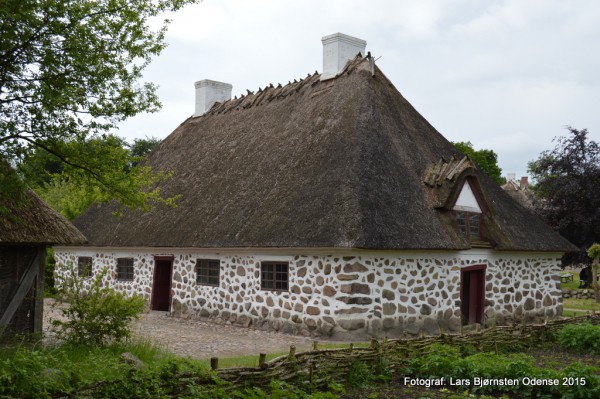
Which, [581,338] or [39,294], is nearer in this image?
[39,294]

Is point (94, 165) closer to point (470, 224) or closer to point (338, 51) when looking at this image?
point (470, 224)

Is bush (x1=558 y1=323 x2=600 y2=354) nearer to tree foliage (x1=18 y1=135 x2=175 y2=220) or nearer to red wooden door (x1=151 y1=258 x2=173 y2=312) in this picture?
tree foliage (x1=18 y1=135 x2=175 y2=220)

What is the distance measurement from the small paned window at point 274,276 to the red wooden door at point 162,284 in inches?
164

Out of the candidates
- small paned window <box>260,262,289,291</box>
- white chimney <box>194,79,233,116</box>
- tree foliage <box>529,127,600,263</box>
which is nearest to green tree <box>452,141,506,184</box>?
tree foliage <box>529,127,600,263</box>

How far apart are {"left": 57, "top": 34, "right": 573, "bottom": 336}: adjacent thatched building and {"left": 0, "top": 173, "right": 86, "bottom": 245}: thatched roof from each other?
4.64m

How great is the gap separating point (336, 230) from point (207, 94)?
41.9 ft

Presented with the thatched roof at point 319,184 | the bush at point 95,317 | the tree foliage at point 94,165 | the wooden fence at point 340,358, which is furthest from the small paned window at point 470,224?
the bush at point 95,317

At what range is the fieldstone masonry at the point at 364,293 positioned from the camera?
13133 millimetres

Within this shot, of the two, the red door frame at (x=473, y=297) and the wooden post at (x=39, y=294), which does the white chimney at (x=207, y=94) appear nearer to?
the red door frame at (x=473, y=297)

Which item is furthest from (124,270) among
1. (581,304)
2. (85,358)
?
(581,304)

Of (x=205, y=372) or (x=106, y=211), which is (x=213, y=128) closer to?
(x=106, y=211)

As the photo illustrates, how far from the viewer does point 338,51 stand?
60.7 feet

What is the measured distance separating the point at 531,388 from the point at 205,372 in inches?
161

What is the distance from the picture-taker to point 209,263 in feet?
53.3
